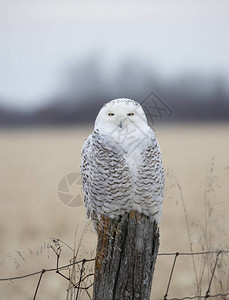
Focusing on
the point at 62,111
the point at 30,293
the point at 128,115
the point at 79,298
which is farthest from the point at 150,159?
the point at 62,111

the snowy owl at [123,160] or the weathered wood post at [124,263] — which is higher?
Result: the snowy owl at [123,160]

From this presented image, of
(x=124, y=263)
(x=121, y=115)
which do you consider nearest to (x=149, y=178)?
(x=121, y=115)

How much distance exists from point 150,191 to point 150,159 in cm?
19

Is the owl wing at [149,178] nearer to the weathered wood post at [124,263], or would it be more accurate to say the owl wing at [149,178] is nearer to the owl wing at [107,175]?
the owl wing at [107,175]

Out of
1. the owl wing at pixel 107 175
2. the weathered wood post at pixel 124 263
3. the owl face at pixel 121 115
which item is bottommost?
the weathered wood post at pixel 124 263

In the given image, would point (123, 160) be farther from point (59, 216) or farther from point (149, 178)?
point (59, 216)

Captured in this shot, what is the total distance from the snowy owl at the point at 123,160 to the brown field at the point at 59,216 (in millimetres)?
368

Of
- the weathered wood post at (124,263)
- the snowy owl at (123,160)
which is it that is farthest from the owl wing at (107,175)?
the weathered wood post at (124,263)

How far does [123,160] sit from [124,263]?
54 cm

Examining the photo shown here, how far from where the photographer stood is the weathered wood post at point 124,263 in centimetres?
200

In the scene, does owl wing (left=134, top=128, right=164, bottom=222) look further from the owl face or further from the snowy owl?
the owl face

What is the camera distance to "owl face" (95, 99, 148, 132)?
2.22 meters

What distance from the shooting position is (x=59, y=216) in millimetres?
9203

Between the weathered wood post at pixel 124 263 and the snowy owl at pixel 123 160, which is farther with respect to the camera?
the snowy owl at pixel 123 160
